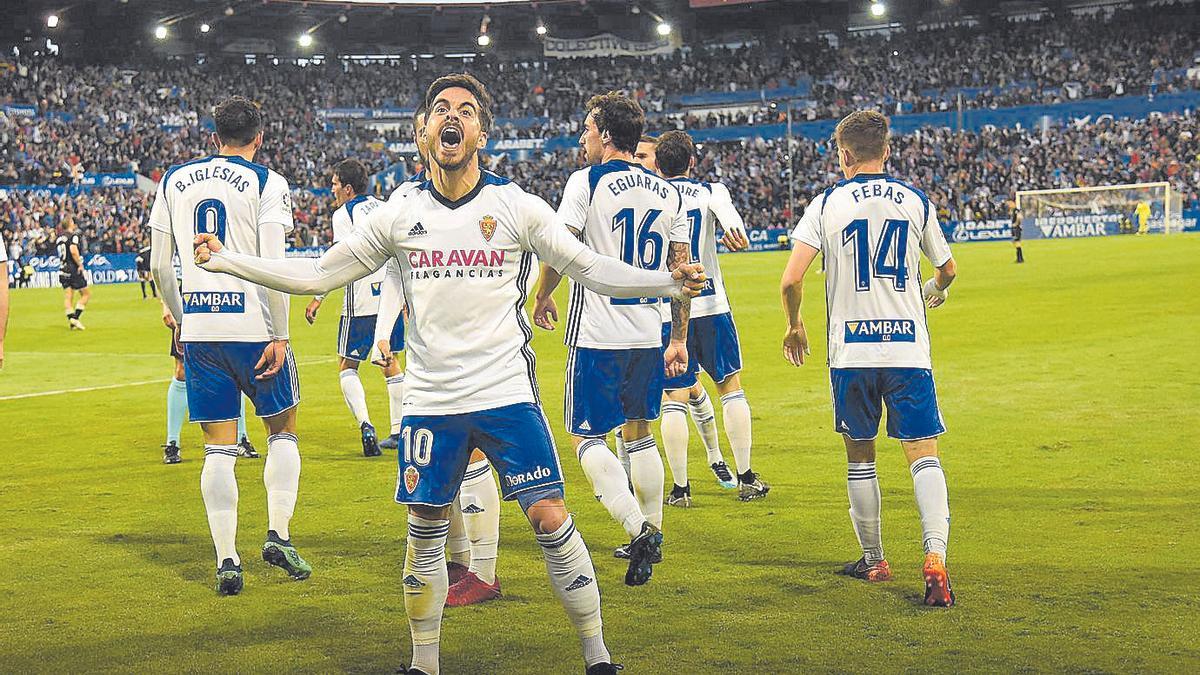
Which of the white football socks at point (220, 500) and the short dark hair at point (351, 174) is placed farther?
the short dark hair at point (351, 174)

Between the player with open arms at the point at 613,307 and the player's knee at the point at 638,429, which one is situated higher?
the player with open arms at the point at 613,307

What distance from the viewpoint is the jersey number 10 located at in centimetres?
685

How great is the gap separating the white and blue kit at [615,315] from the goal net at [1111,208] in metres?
40.6

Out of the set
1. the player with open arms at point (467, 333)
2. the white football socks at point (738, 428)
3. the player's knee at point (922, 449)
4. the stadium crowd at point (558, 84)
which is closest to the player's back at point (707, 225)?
the white football socks at point (738, 428)

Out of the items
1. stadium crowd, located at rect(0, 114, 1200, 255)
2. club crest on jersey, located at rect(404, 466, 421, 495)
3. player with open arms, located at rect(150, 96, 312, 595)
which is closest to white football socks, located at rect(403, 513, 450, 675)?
club crest on jersey, located at rect(404, 466, 421, 495)

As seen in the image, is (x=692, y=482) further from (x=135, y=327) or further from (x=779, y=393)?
(x=135, y=327)

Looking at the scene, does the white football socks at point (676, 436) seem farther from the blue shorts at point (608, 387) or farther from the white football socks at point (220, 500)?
the white football socks at point (220, 500)

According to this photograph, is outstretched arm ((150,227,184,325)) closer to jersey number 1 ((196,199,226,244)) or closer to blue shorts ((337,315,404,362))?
jersey number 1 ((196,199,226,244))

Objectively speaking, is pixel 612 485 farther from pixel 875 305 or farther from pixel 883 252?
pixel 883 252

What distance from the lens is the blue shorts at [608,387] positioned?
6688mm

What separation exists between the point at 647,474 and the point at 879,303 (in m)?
1.71

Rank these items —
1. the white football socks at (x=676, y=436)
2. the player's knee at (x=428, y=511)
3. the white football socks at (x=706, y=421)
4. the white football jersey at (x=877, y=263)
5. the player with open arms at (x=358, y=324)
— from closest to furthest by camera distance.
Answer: the player's knee at (x=428, y=511), the white football jersey at (x=877, y=263), the white football socks at (x=676, y=436), the white football socks at (x=706, y=421), the player with open arms at (x=358, y=324)

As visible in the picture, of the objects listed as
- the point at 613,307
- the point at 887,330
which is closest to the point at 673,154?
the point at 613,307

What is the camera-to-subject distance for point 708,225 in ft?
28.8
